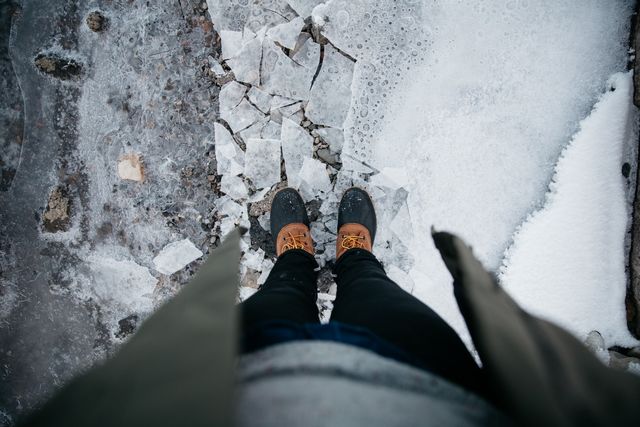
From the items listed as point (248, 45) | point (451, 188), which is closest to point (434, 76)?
point (451, 188)

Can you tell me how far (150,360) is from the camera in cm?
62

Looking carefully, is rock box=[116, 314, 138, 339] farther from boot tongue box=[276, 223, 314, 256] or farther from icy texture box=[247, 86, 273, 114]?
icy texture box=[247, 86, 273, 114]

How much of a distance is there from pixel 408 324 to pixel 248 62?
4.57 feet

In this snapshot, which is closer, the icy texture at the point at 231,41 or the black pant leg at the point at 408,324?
the black pant leg at the point at 408,324

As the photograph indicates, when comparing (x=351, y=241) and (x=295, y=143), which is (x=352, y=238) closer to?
(x=351, y=241)

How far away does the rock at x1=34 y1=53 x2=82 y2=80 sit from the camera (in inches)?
68.1

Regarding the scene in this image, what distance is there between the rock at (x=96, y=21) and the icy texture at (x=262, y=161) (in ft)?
2.94

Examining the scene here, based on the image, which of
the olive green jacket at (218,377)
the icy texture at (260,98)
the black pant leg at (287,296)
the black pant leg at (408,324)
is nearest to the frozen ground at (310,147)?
the icy texture at (260,98)

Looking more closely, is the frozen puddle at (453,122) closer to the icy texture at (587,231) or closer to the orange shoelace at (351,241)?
→ the icy texture at (587,231)

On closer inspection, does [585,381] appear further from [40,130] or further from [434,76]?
[40,130]

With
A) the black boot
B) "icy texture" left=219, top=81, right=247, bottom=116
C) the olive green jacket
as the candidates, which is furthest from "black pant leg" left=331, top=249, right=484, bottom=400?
"icy texture" left=219, top=81, right=247, bottom=116

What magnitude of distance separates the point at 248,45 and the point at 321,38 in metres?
0.35

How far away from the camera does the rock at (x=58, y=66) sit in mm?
1730

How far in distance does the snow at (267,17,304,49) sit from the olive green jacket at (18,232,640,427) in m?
1.34
